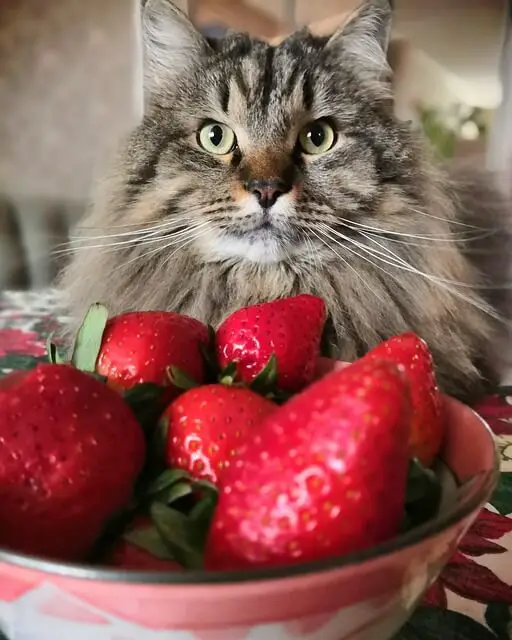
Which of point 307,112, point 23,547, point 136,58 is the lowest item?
point 23,547

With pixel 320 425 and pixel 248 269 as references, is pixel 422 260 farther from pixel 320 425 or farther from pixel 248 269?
pixel 320 425

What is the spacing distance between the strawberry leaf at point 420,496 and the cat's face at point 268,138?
0.61 meters

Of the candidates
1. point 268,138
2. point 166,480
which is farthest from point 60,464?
point 268,138

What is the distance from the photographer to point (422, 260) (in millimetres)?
1151

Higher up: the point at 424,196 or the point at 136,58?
the point at 136,58

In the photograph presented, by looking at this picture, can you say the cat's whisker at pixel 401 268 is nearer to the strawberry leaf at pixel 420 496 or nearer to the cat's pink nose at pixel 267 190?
the cat's pink nose at pixel 267 190

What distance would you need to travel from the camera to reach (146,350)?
58 centimetres

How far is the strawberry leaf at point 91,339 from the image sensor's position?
0.60 meters

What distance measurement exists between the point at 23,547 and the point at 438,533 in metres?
0.22

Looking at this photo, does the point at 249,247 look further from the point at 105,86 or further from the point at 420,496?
the point at 105,86

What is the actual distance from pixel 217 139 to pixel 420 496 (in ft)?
2.60

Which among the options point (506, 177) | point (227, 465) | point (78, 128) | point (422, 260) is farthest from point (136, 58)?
point (227, 465)

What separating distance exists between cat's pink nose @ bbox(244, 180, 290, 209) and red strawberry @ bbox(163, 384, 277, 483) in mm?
537

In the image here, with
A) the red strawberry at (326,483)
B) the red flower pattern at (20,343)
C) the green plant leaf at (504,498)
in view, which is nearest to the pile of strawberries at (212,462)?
the red strawberry at (326,483)
